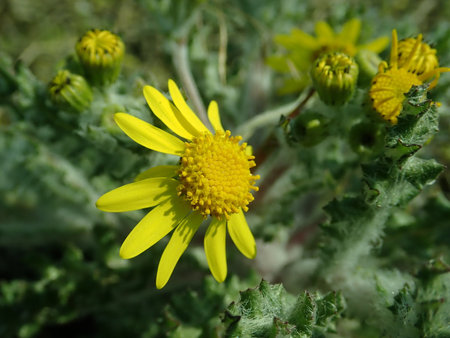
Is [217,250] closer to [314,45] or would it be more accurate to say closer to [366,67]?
[366,67]

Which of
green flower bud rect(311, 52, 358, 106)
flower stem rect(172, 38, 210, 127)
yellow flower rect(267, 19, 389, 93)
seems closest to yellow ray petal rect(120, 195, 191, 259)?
green flower bud rect(311, 52, 358, 106)

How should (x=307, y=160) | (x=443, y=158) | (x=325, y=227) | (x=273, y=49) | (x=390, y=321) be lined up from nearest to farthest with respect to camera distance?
(x=390, y=321)
(x=325, y=227)
(x=307, y=160)
(x=273, y=49)
(x=443, y=158)

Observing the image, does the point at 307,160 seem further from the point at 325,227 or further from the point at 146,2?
the point at 146,2

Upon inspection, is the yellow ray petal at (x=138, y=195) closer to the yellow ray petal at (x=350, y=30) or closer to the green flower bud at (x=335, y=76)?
the green flower bud at (x=335, y=76)

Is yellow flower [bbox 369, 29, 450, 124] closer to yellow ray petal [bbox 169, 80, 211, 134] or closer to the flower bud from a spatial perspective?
the flower bud

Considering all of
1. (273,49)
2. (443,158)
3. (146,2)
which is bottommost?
(443,158)

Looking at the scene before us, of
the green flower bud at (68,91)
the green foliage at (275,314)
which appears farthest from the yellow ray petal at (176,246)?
the green flower bud at (68,91)

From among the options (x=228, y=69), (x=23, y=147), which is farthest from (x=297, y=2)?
(x=23, y=147)
